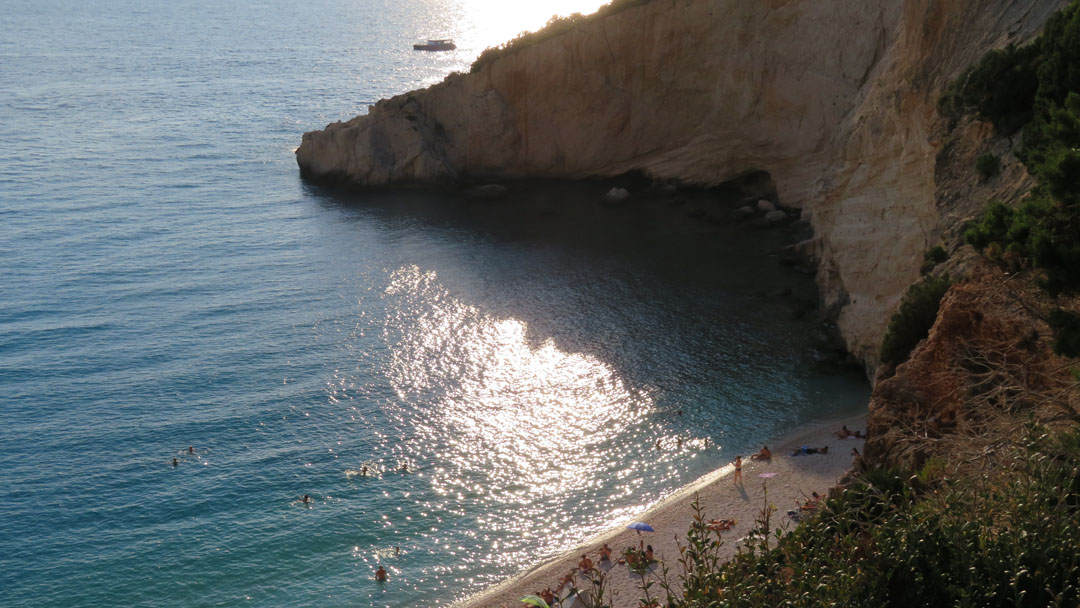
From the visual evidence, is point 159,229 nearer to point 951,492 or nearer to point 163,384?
point 163,384

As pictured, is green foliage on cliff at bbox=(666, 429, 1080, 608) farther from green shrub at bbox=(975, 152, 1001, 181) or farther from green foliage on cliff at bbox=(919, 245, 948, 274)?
green shrub at bbox=(975, 152, 1001, 181)

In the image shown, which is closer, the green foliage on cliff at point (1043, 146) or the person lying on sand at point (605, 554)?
the green foliage on cliff at point (1043, 146)

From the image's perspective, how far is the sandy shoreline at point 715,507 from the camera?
25.1 m

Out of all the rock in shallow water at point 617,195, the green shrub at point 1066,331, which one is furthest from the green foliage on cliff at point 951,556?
the rock in shallow water at point 617,195

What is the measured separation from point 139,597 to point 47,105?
72794 millimetres

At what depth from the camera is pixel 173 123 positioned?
79625 millimetres

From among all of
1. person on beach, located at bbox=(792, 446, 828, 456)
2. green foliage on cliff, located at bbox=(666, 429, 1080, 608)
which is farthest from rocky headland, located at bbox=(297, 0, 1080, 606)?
person on beach, located at bbox=(792, 446, 828, 456)

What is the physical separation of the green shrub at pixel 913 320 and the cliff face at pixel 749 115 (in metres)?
5.01

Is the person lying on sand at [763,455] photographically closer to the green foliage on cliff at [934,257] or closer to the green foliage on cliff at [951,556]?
the green foliage on cliff at [934,257]

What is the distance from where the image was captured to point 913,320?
890 inches

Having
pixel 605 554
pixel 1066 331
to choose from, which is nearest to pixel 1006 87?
pixel 1066 331

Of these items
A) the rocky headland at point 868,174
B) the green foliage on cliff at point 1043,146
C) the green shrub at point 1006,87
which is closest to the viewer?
the rocky headland at point 868,174

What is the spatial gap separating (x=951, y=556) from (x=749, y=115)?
43726mm

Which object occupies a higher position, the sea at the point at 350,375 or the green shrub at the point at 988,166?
the green shrub at the point at 988,166
